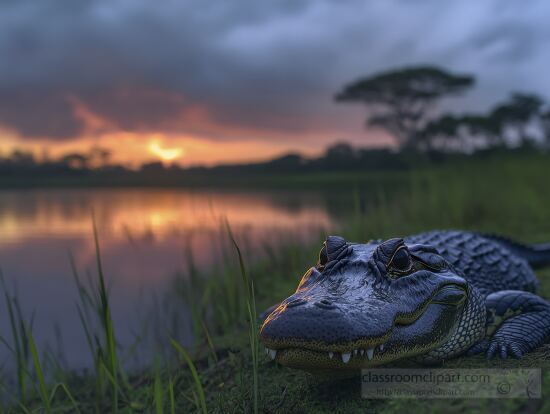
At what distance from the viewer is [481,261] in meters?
3.64

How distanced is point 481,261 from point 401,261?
5.42 ft

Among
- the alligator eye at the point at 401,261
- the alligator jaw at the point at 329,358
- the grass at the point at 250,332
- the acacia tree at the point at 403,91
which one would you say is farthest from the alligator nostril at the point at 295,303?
the acacia tree at the point at 403,91

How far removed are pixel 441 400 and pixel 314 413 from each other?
1.84 feet

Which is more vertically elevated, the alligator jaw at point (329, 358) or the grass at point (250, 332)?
the alligator jaw at point (329, 358)

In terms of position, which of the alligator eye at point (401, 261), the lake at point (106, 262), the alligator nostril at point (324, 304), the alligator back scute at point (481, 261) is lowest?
the lake at point (106, 262)

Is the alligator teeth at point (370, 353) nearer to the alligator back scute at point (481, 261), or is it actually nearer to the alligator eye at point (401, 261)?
the alligator eye at point (401, 261)

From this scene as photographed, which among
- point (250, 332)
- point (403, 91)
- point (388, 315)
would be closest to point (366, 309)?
point (388, 315)

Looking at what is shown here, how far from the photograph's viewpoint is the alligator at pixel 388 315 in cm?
179

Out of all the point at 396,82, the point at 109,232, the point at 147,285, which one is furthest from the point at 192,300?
the point at 396,82

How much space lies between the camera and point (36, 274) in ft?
30.4

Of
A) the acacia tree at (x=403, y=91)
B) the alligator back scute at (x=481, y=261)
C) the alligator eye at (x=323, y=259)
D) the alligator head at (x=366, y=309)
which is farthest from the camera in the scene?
the acacia tree at (x=403, y=91)

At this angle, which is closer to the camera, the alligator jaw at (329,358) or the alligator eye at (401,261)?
the alligator jaw at (329,358)

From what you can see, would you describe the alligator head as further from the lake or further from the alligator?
the lake

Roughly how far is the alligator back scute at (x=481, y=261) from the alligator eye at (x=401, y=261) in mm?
986
